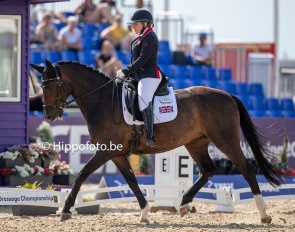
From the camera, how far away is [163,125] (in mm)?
11406

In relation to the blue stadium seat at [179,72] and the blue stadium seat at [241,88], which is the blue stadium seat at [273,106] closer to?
the blue stadium seat at [241,88]

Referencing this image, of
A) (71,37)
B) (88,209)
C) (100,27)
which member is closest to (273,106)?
(100,27)

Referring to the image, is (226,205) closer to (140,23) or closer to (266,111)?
(140,23)

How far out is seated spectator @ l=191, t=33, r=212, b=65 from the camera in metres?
23.7

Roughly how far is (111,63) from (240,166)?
28.5ft

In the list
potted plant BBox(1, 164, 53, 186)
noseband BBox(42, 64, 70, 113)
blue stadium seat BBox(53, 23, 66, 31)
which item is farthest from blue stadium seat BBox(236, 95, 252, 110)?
noseband BBox(42, 64, 70, 113)

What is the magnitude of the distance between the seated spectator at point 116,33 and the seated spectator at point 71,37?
92 cm

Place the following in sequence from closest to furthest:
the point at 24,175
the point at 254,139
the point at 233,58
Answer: the point at 254,139 → the point at 24,175 → the point at 233,58

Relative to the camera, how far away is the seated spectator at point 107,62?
19797 millimetres

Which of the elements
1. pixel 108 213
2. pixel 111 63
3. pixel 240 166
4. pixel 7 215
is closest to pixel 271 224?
pixel 240 166

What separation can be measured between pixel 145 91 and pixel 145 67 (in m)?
0.34

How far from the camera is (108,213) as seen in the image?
42.9ft

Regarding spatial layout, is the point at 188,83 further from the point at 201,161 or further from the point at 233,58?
the point at 201,161

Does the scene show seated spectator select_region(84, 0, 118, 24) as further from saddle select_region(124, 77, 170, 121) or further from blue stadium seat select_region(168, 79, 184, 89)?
saddle select_region(124, 77, 170, 121)
